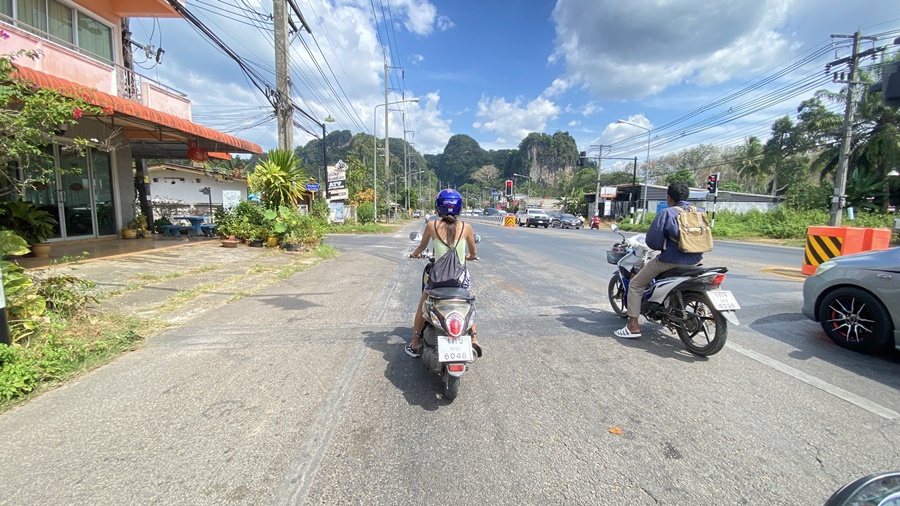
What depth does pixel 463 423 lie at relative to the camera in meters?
2.89

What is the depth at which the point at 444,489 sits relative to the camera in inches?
87.5

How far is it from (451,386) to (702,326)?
9.01 feet

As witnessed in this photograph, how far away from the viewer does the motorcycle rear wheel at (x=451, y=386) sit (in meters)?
3.12

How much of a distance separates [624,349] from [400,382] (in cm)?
240

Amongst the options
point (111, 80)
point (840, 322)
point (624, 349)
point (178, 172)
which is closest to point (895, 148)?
point (840, 322)

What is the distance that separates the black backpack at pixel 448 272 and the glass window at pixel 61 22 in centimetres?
1185

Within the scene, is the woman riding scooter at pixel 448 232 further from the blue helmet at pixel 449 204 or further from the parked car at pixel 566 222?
the parked car at pixel 566 222

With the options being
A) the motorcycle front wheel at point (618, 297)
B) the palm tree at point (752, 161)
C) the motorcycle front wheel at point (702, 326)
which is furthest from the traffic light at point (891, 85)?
the palm tree at point (752, 161)

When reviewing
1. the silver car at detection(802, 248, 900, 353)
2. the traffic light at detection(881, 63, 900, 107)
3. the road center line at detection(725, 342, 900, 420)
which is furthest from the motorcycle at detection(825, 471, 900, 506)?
the traffic light at detection(881, 63, 900, 107)

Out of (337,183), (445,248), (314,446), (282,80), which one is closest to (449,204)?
(445,248)

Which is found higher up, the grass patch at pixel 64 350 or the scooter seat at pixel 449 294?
the scooter seat at pixel 449 294

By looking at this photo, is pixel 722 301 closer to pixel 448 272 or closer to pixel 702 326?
pixel 702 326

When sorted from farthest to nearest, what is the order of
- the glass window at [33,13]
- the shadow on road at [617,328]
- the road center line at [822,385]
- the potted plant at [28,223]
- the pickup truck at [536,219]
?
the pickup truck at [536,219], the glass window at [33,13], the potted plant at [28,223], the shadow on road at [617,328], the road center line at [822,385]

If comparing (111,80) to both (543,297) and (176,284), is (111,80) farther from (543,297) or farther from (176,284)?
(543,297)
